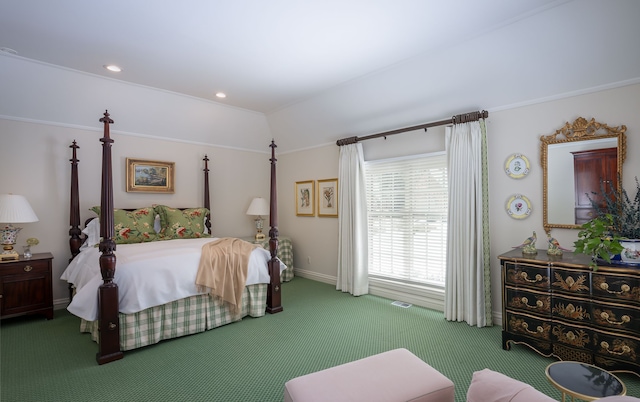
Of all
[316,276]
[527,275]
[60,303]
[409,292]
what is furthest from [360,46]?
[60,303]

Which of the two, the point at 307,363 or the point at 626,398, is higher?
the point at 626,398

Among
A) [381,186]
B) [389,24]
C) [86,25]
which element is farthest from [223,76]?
[381,186]

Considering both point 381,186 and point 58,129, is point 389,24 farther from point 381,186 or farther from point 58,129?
point 58,129

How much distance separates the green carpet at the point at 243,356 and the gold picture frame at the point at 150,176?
1894 millimetres

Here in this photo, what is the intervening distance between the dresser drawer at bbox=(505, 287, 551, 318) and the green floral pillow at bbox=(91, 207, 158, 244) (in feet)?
14.1

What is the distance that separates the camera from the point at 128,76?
3.92 meters

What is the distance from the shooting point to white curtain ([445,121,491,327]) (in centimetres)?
345

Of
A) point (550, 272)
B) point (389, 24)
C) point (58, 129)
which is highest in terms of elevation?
point (389, 24)

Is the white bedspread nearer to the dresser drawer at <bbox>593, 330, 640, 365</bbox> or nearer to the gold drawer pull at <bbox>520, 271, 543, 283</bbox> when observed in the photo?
the gold drawer pull at <bbox>520, 271, 543, 283</bbox>

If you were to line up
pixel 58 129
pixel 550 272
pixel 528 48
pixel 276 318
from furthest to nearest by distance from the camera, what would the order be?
pixel 58 129, pixel 276 318, pixel 528 48, pixel 550 272

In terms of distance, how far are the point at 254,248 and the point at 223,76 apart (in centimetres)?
212

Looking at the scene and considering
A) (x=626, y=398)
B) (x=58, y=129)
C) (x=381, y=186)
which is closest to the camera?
(x=626, y=398)

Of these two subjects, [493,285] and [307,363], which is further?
[493,285]

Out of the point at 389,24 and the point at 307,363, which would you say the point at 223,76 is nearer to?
the point at 389,24
